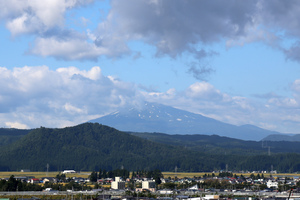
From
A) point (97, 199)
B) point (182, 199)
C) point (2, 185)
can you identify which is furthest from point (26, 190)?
point (182, 199)

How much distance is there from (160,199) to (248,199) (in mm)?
19383

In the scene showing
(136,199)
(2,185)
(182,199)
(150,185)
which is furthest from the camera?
(150,185)

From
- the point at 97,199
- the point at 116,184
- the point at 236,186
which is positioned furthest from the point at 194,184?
the point at 97,199

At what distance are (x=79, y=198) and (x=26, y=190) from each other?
105 feet

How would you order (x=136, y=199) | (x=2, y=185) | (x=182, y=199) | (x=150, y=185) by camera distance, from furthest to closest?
(x=150, y=185)
(x=2, y=185)
(x=182, y=199)
(x=136, y=199)

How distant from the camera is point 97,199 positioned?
124m

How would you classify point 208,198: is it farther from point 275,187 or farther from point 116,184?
point 275,187

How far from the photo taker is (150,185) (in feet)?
588

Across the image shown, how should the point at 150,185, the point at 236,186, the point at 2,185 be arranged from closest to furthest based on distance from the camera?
the point at 2,185, the point at 150,185, the point at 236,186

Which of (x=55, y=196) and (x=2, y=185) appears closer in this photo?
(x=55, y=196)

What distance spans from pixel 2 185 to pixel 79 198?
3319 cm

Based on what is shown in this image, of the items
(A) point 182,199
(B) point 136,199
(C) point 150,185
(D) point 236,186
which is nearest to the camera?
(B) point 136,199

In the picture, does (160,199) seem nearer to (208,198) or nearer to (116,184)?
(208,198)

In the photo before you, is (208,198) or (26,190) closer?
(208,198)
